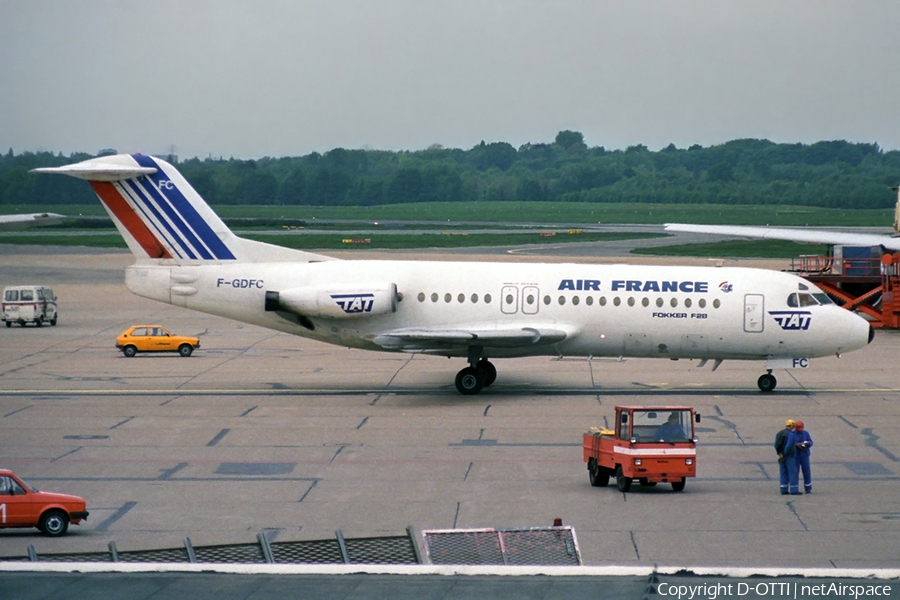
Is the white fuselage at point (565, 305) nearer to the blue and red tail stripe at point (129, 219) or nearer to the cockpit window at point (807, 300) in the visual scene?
the cockpit window at point (807, 300)

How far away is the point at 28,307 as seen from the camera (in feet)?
165

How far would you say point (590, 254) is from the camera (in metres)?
85.4

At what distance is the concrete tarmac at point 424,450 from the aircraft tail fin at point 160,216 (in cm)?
410

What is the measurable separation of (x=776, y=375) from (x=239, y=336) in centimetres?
2224

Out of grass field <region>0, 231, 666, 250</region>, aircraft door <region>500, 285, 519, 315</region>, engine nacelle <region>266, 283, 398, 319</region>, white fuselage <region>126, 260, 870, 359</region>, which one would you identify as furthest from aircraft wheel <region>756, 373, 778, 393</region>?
grass field <region>0, 231, 666, 250</region>

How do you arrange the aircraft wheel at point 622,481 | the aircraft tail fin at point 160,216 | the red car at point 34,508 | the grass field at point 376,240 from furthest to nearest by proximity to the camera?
1. the grass field at point 376,240
2. the aircraft tail fin at point 160,216
3. the aircraft wheel at point 622,481
4. the red car at point 34,508

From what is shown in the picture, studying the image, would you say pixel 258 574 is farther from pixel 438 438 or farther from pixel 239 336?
pixel 239 336

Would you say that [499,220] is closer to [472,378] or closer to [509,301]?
[509,301]

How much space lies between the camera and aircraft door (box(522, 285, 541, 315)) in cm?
3353

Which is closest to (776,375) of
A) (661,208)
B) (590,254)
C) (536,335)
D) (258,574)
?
(536,335)

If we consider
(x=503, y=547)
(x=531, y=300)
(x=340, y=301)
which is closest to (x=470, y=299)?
(x=531, y=300)

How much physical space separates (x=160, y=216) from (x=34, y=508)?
16427 mm

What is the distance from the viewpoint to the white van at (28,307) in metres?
50.3


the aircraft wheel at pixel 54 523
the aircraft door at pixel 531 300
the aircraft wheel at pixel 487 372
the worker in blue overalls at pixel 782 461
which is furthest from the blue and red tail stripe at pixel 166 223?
the worker in blue overalls at pixel 782 461
